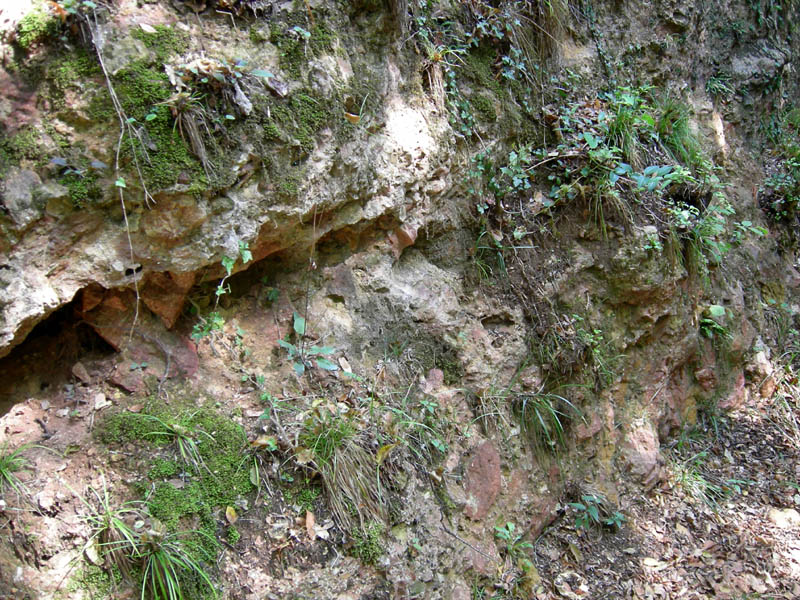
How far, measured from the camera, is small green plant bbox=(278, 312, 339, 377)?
Result: 270 centimetres

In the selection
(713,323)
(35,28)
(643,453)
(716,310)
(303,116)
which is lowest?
(643,453)

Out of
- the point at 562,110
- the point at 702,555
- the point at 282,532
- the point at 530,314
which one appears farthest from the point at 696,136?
the point at 282,532

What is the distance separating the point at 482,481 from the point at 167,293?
1.87 m

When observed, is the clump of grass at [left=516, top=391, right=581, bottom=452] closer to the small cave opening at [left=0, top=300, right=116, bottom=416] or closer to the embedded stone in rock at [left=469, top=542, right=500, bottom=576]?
the embedded stone in rock at [left=469, top=542, right=500, bottom=576]

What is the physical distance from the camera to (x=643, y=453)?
3877 millimetres

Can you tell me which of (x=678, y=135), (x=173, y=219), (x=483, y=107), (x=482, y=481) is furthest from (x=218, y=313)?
(x=678, y=135)

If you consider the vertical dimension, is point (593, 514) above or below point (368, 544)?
below

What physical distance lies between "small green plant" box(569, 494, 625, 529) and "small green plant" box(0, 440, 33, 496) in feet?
9.53

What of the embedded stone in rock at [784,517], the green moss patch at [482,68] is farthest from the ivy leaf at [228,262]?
the embedded stone in rock at [784,517]

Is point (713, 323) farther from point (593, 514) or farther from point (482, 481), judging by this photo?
point (482, 481)

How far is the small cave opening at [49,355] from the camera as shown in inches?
89.9

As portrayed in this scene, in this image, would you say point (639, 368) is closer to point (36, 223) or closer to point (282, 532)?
point (282, 532)

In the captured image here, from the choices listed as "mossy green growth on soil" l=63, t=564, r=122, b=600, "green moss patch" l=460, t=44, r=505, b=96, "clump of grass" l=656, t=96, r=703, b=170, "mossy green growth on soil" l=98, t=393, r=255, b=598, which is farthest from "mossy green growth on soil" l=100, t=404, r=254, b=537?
"clump of grass" l=656, t=96, r=703, b=170

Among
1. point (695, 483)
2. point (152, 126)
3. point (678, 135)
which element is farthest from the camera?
point (678, 135)
